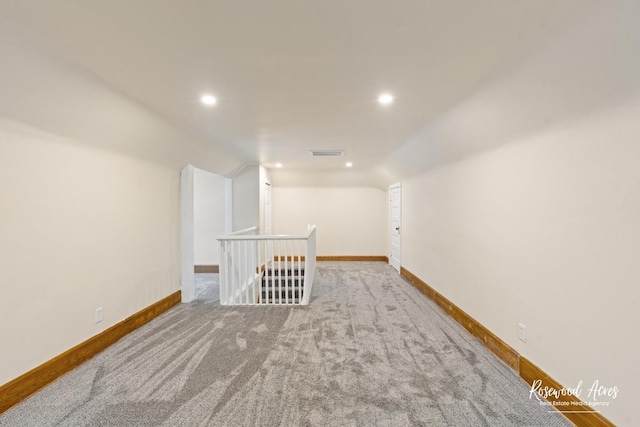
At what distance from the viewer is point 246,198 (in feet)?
19.6

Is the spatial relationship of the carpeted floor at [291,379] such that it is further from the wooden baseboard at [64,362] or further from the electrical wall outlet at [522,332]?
the electrical wall outlet at [522,332]

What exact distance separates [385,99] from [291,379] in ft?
8.47

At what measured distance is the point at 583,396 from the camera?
1.69 m

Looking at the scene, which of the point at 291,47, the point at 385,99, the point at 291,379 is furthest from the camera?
the point at 385,99

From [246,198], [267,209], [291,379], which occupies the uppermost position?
[246,198]

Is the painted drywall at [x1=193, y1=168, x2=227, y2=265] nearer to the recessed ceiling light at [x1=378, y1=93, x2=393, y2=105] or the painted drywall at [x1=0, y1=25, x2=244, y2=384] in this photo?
the painted drywall at [x1=0, y1=25, x2=244, y2=384]

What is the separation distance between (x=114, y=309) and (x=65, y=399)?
0.99m

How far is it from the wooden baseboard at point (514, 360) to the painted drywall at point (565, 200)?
6cm

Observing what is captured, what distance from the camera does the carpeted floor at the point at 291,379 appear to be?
5.89 feet

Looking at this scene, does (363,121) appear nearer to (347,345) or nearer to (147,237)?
(347,345)

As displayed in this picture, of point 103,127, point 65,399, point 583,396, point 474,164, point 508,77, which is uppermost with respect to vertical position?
point 508,77

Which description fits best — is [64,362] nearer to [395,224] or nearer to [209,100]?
[209,100]

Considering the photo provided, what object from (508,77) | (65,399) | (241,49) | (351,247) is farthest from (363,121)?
(351,247)

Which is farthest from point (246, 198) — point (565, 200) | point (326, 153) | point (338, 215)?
point (565, 200)
